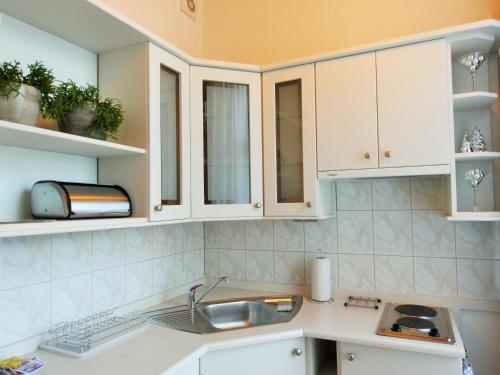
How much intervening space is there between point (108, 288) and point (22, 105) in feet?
3.11

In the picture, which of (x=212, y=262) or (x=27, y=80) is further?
(x=212, y=262)

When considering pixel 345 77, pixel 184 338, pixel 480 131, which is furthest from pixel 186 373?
pixel 480 131

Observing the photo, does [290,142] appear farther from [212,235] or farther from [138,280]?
[138,280]

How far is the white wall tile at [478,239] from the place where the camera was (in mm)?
1789

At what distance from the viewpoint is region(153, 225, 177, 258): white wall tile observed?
2033 millimetres

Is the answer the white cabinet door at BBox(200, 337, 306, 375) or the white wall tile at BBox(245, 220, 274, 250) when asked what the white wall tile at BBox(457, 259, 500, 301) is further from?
the white wall tile at BBox(245, 220, 274, 250)

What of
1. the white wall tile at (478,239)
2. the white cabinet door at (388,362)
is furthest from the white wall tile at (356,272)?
the white cabinet door at (388,362)

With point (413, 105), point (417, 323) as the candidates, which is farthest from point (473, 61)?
point (417, 323)

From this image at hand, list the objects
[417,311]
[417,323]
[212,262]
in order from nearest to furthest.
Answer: [417,323] → [417,311] → [212,262]

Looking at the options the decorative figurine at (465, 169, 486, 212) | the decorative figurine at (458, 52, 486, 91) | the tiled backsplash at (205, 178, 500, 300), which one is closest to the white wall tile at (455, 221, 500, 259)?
A: the tiled backsplash at (205, 178, 500, 300)

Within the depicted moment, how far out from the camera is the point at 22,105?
1117mm

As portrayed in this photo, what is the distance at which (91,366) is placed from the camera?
49.2 inches

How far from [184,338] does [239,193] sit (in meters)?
0.78

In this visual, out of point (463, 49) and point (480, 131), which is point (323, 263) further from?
point (463, 49)
